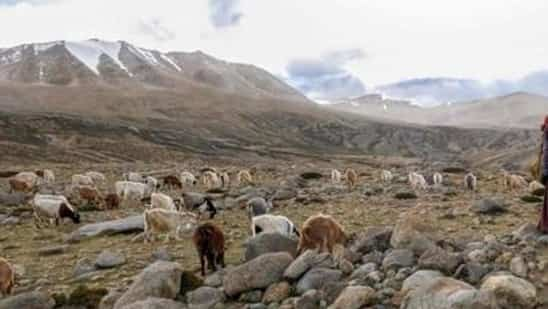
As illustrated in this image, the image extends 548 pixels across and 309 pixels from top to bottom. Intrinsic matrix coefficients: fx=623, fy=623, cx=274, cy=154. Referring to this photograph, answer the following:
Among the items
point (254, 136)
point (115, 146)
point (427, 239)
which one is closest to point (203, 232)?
point (427, 239)

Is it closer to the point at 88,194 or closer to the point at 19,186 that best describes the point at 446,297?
the point at 88,194

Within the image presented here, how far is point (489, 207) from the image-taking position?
22.2m

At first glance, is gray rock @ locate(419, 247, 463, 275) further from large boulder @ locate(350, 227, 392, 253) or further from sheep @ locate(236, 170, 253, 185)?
sheep @ locate(236, 170, 253, 185)

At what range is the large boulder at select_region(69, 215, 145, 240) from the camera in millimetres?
21094

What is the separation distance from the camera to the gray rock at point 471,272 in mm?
10398

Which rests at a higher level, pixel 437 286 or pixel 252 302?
pixel 437 286

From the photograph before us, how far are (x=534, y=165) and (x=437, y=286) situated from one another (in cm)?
517

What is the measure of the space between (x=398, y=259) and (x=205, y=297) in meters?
3.66

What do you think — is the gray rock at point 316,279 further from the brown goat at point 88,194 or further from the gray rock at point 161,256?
the brown goat at point 88,194

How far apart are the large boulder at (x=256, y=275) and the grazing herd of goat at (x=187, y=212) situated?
5.42 feet

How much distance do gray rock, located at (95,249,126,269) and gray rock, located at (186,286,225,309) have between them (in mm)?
4562

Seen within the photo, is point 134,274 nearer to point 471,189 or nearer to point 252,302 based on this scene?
point 252,302

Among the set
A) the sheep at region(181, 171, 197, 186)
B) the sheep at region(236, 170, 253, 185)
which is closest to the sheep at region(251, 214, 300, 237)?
the sheep at region(236, 170, 253, 185)

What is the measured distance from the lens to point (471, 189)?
34688 mm
